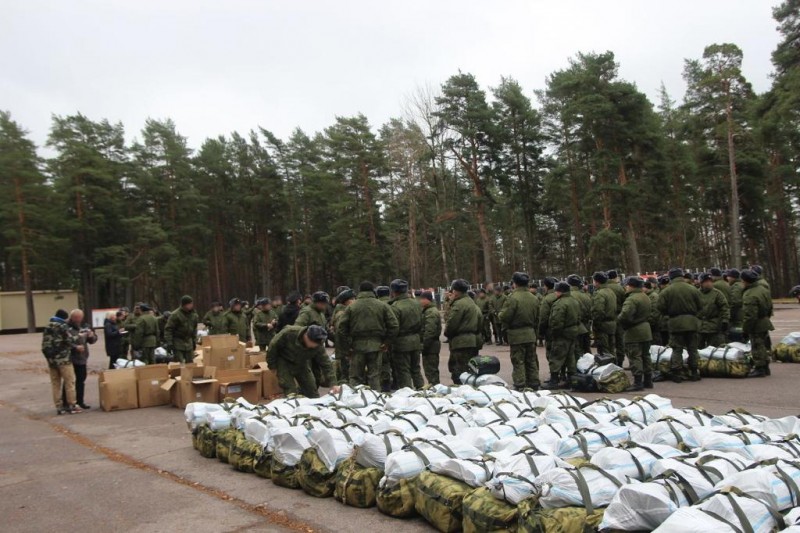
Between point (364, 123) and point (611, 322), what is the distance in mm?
34483

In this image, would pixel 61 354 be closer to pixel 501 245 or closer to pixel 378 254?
pixel 378 254

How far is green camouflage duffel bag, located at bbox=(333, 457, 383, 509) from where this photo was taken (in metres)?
4.83

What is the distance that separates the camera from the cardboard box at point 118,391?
1030 centimetres

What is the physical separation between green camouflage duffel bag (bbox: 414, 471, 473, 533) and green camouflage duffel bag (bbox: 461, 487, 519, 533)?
98 mm

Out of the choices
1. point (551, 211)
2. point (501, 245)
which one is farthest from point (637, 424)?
point (501, 245)

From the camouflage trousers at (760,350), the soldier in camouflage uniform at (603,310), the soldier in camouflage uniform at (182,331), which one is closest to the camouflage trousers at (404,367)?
the soldier in camouflage uniform at (603,310)

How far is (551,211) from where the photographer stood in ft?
137

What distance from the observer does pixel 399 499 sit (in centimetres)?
455

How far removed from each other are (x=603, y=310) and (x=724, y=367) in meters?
2.25

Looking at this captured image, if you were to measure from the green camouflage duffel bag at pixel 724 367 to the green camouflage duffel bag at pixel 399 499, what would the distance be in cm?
789

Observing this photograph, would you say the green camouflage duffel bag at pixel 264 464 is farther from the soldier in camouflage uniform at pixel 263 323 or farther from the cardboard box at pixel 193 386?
the soldier in camouflage uniform at pixel 263 323

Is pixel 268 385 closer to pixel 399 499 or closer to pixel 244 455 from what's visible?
pixel 244 455

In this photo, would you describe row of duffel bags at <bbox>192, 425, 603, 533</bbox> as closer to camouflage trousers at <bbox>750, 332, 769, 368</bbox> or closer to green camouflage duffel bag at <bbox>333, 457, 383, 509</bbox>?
green camouflage duffel bag at <bbox>333, 457, 383, 509</bbox>

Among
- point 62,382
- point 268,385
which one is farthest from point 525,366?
point 62,382
